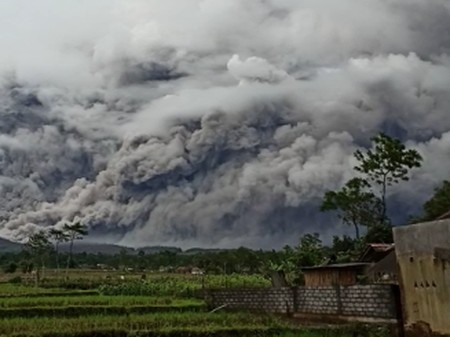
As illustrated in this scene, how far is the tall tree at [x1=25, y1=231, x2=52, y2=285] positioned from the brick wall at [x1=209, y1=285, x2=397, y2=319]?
76.6 m

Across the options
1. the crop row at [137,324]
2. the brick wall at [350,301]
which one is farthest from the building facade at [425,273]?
the crop row at [137,324]

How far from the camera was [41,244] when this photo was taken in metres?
106

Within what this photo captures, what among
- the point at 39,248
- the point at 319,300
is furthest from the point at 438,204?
the point at 39,248

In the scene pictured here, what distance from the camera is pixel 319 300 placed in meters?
26.2

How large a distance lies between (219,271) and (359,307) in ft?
259

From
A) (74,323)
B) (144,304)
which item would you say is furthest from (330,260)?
(74,323)

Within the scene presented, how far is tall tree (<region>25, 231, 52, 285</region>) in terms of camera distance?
4168 inches

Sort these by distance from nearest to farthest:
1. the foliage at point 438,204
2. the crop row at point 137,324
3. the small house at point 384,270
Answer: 1. the crop row at point 137,324
2. the small house at point 384,270
3. the foliage at point 438,204

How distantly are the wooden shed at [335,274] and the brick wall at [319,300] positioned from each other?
3.27 metres

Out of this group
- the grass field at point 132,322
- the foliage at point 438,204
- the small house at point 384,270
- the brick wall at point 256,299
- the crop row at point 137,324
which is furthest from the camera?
the foliage at point 438,204

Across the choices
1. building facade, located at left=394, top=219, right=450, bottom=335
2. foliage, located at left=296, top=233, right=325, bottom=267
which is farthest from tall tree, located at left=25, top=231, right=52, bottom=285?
building facade, located at left=394, top=219, right=450, bottom=335

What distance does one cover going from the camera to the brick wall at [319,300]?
2081 cm

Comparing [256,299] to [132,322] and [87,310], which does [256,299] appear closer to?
[87,310]

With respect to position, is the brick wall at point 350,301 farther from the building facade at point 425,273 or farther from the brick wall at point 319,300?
the building facade at point 425,273
